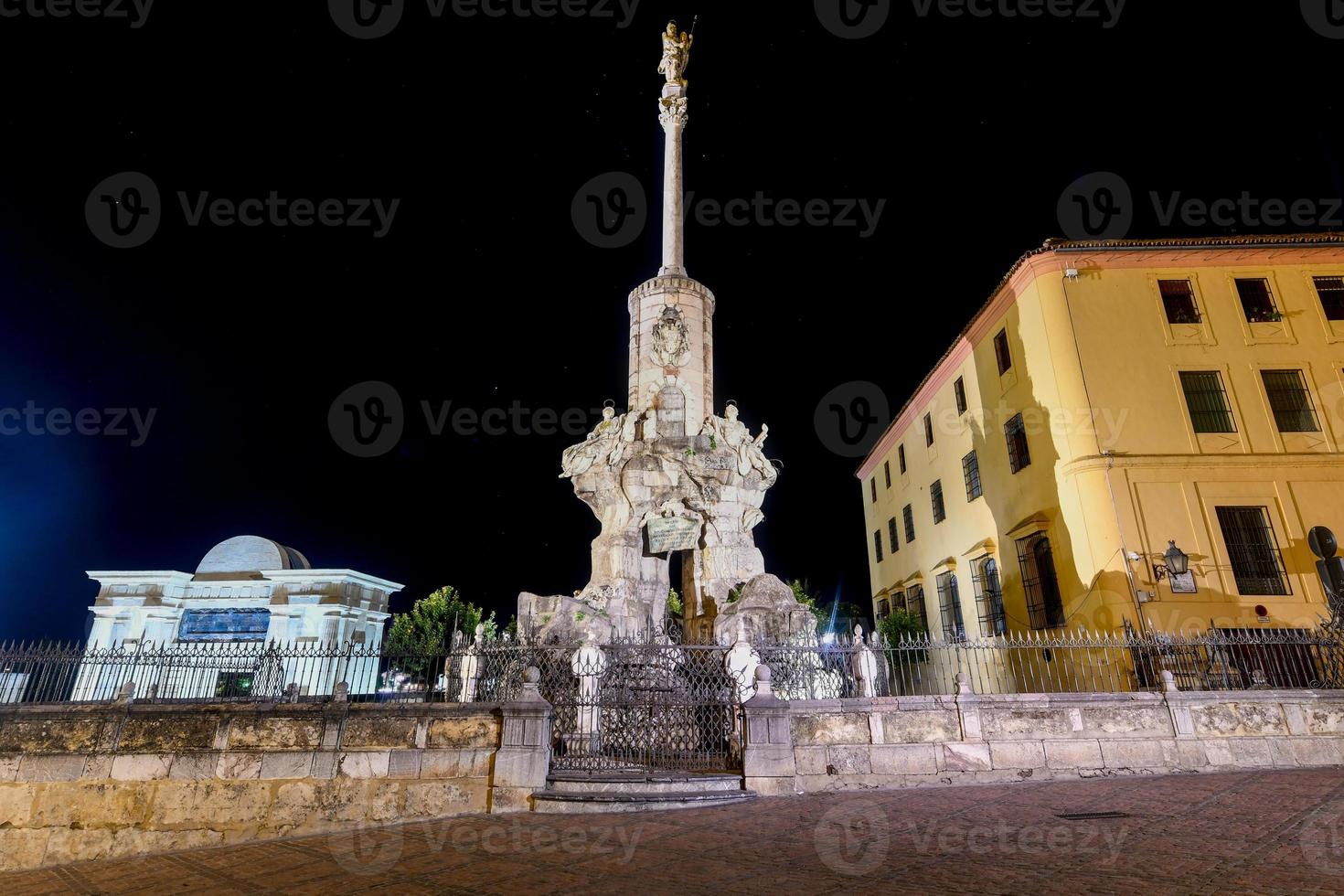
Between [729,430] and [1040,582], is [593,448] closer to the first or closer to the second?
[729,430]

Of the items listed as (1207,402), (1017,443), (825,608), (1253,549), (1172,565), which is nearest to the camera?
(1172,565)

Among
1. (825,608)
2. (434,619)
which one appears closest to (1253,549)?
(825,608)

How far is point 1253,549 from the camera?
17.7 meters

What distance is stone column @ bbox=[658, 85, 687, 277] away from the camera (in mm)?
22141

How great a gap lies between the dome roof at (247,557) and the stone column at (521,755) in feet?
118

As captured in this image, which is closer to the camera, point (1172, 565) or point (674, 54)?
point (1172, 565)

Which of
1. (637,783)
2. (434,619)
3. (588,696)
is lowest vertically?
(637,783)

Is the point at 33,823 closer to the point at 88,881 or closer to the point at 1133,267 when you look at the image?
the point at 88,881

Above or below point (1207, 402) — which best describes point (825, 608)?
below

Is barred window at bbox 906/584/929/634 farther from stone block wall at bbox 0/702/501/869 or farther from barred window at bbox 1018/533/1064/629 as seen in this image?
stone block wall at bbox 0/702/501/869

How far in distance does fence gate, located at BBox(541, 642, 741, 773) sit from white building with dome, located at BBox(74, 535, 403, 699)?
97.7ft

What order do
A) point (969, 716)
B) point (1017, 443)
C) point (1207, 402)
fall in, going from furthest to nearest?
point (1017, 443), point (1207, 402), point (969, 716)

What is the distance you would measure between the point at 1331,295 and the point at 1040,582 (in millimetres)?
12751

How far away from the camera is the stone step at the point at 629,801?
8602mm
